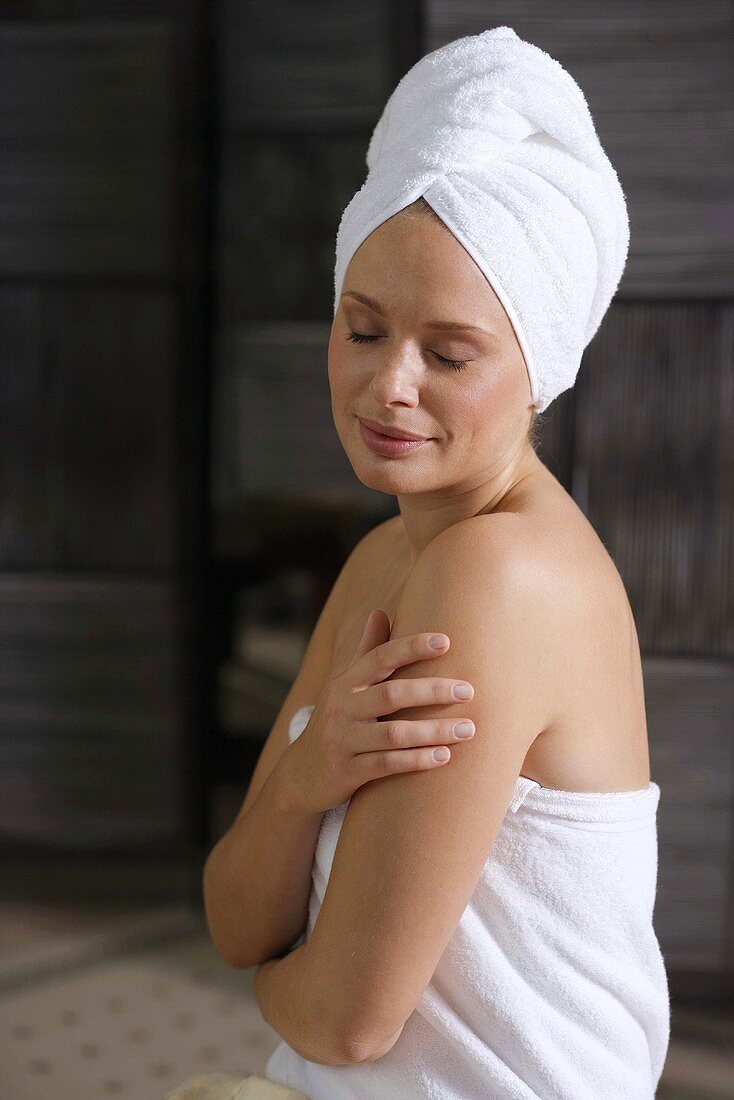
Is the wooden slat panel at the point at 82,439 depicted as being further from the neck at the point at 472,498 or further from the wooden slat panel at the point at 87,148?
the neck at the point at 472,498

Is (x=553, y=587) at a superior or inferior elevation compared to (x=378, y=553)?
superior

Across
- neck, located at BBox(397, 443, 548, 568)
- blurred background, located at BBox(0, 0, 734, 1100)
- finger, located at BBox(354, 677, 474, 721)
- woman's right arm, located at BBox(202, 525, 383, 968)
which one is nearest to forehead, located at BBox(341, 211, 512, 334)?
neck, located at BBox(397, 443, 548, 568)

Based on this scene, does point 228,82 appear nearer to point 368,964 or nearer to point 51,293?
point 51,293

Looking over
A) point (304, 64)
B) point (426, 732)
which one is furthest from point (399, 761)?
point (304, 64)

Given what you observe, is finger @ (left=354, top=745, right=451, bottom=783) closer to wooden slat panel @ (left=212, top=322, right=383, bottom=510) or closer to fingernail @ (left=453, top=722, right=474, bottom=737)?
fingernail @ (left=453, top=722, right=474, bottom=737)

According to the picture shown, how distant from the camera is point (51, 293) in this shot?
2.42 metres

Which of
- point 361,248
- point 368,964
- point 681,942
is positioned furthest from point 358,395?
point 681,942

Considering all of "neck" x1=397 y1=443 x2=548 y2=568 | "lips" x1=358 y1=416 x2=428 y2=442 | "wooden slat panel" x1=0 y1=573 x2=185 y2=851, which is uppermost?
"lips" x1=358 y1=416 x2=428 y2=442

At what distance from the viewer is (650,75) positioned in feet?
6.23

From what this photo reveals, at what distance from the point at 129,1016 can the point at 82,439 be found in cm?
122

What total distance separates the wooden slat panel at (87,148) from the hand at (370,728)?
176 centimetres

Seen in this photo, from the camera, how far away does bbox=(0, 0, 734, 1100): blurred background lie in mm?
1996

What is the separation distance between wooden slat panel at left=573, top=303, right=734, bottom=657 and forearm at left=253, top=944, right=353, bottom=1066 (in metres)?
1.28

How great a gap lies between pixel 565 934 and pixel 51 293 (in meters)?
2.00
